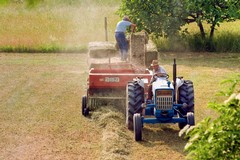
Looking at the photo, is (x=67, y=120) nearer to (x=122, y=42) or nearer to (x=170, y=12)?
(x=122, y=42)

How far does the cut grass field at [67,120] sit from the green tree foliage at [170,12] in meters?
2.39

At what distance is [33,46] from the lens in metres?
21.9

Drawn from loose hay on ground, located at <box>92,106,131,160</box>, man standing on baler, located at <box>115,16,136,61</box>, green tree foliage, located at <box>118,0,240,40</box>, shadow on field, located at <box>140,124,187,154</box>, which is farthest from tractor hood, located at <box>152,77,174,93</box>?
green tree foliage, located at <box>118,0,240,40</box>

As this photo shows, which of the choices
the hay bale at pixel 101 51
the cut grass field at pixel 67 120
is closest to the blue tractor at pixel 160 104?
the cut grass field at pixel 67 120

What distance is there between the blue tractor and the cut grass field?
1.16 feet

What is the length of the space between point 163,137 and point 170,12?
467 inches

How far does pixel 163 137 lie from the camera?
9.66 metres

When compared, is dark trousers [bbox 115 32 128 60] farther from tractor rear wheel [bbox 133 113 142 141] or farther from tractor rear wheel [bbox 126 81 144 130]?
tractor rear wheel [bbox 133 113 142 141]

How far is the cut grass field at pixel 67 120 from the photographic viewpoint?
8734 mm

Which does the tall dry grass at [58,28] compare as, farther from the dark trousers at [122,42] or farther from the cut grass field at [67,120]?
the dark trousers at [122,42]

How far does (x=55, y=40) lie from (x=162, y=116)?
13978 millimetres

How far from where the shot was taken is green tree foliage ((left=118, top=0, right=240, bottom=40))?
66.3 feet

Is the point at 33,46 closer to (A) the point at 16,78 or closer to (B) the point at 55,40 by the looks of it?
(B) the point at 55,40

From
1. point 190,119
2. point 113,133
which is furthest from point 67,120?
point 190,119
